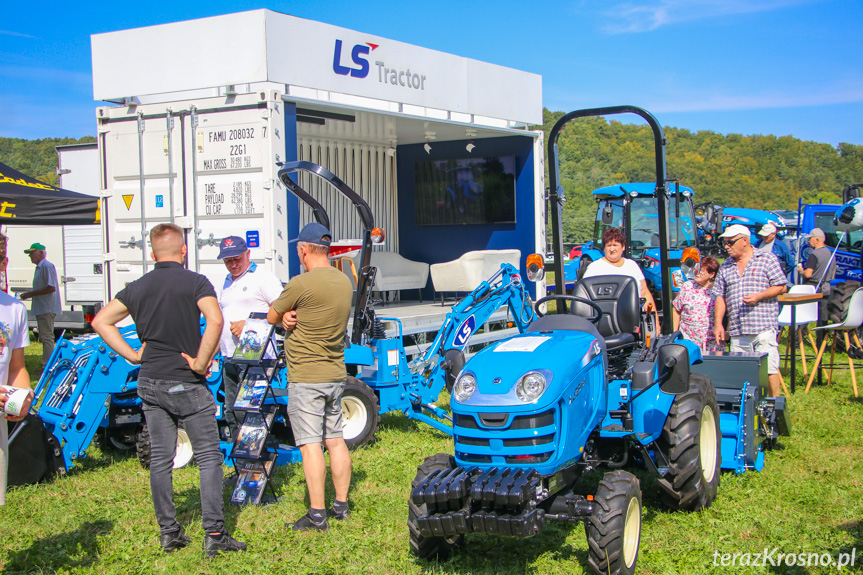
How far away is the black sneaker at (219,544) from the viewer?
4.05 metres

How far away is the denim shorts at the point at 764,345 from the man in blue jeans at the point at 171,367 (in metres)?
4.51

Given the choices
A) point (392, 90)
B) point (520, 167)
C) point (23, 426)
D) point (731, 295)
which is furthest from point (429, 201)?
point (23, 426)

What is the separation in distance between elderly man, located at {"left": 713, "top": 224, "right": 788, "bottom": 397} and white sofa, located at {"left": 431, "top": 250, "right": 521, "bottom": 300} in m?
3.28

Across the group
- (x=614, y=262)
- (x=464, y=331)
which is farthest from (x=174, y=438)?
(x=614, y=262)

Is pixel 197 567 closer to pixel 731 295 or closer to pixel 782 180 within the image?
pixel 731 295

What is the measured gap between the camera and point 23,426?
204 inches

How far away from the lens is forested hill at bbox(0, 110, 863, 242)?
53.7 m

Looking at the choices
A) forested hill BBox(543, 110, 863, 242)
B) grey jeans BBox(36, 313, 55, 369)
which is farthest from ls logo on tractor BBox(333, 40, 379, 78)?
forested hill BBox(543, 110, 863, 242)

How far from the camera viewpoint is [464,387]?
12.1 feet

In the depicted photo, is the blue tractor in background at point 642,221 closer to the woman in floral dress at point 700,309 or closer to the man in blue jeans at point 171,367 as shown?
the woman in floral dress at point 700,309

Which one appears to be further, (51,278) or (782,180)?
(782,180)

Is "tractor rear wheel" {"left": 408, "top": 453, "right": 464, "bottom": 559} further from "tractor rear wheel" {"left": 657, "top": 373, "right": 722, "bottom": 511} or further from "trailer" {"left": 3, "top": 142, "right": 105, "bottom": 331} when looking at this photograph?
"trailer" {"left": 3, "top": 142, "right": 105, "bottom": 331}

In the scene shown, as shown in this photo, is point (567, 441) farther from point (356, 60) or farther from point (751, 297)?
point (356, 60)

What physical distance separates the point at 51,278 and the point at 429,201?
504cm
